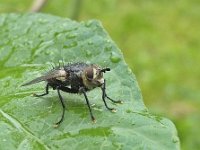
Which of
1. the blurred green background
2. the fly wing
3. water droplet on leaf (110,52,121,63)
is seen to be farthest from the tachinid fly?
the blurred green background

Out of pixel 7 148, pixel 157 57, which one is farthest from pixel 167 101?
pixel 7 148

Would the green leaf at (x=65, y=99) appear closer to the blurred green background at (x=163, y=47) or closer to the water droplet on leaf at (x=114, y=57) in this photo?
the water droplet on leaf at (x=114, y=57)

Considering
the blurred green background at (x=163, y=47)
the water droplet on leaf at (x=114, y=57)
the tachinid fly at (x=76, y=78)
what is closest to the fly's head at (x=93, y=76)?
the tachinid fly at (x=76, y=78)

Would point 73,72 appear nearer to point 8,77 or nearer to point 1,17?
point 8,77

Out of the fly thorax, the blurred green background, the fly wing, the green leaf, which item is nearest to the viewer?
the green leaf

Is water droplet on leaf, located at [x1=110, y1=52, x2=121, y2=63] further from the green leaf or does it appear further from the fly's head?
the fly's head

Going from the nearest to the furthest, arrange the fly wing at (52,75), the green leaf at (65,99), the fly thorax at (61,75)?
the green leaf at (65,99), the fly wing at (52,75), the fly thorax at (61,75)
